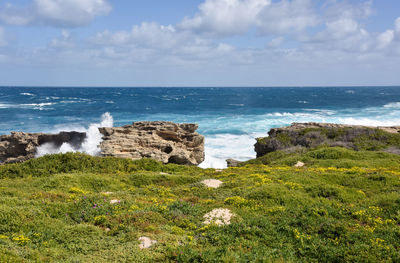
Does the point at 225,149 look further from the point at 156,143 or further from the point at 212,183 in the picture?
the point at 212,183

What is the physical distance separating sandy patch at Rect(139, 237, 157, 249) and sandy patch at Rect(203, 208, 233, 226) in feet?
8.61

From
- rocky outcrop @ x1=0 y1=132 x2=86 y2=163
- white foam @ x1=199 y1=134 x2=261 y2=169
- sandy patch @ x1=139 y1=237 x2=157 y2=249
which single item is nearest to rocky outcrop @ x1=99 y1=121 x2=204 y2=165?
white foam @ x1=199 y1=134 x2=261 y2=169

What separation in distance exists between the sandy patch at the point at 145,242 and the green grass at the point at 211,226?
0.21m

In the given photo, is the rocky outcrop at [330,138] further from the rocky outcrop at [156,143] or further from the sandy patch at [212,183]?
the sandy patch at [212,183]

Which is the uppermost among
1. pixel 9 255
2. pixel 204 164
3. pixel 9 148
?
pixel 9 255

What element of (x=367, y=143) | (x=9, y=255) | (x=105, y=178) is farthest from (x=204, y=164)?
(x=9, y=255)

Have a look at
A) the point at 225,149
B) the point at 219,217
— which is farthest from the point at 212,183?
the point at 225,149

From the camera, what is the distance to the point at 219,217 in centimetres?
1255

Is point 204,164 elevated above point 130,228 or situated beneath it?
situated beneath

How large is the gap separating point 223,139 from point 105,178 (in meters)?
42.1

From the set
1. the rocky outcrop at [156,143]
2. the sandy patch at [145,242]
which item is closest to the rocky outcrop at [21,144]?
the rocky outcrop at [156,143]

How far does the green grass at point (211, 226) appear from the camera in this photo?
9.30 meters

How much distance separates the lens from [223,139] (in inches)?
2389

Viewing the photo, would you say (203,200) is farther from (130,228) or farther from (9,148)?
(9,148)
